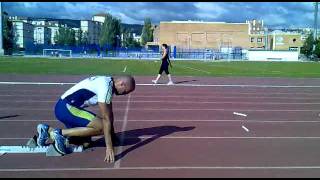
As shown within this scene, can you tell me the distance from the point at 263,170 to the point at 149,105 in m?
7.08

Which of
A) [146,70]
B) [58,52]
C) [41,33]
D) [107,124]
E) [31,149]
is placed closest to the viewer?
[107,124]

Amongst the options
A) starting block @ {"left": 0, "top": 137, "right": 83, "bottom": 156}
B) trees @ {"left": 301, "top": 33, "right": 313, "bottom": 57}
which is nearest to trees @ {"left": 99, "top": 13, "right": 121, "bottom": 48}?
trees @ {"left": 301, "top": 33, "right": 313, "bottom": 57}

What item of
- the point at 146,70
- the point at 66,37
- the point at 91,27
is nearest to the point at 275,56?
the point at 146,70

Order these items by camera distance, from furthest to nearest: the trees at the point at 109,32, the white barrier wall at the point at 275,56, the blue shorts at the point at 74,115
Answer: the trees at the point at 109,32, the white barrier wall at the point at 275,56, the blue shorts at the point at 74,115

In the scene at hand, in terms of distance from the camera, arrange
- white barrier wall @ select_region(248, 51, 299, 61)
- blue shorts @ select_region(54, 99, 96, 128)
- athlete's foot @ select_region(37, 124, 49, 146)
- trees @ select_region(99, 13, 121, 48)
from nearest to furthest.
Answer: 1. blue shorts @ select_region(54, 99, 96, 128)
2. athlete's foot @ select_region(37, 124, 49, 146)
3. white barrier wall @ select_region(248, 51, 299, 61)
4. trees @ select_region(99, 13, 121, 48)

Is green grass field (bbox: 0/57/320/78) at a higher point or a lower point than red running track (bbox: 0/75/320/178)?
higher

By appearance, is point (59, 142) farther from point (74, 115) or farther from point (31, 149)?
point (31, 149)

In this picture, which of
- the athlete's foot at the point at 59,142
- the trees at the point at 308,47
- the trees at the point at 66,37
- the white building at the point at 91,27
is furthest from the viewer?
the white building at the point at 91,27

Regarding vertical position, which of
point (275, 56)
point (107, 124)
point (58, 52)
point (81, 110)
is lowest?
point (107, 124)

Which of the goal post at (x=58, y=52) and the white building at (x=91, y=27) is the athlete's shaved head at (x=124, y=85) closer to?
the goal post at (x=58, y=52)

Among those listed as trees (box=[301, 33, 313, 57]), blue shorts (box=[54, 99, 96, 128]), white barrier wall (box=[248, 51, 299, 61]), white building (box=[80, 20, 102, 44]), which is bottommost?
blue shorts (box=[54, 99, 96, 128])

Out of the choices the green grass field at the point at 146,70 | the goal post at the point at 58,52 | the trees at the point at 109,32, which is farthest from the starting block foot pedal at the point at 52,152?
the trees at the point at 109,32

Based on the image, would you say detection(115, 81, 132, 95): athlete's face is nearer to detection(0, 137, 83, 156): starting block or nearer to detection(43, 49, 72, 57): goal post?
detection(0, 137, 83, 156): starting block

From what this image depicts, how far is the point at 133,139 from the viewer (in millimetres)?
8023
